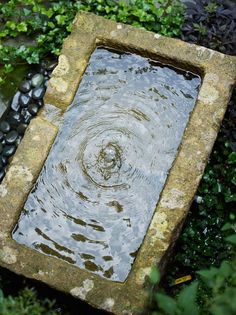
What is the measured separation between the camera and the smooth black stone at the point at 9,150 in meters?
4.59

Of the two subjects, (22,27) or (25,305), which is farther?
(22,27)

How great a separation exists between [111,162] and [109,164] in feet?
0.06

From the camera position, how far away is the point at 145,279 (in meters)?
3.73

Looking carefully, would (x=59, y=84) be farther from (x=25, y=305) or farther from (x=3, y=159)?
(x=25, y=305)

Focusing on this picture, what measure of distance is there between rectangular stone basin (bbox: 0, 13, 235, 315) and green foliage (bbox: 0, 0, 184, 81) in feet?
1.74

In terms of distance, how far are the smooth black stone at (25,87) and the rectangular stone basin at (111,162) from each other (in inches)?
19.2

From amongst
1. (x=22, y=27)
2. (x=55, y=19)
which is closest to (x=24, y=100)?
(x=22, y=27)

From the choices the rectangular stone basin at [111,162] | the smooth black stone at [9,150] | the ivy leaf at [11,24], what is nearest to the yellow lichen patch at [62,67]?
the rectangular stone basin at [111,162]

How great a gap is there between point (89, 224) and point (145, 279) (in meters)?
0.58

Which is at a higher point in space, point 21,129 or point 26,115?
point 26,115

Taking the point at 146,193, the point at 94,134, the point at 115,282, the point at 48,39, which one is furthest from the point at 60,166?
the point at 48,39

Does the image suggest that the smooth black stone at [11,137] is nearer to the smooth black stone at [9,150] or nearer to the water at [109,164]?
the smooth black stone at [9,150]

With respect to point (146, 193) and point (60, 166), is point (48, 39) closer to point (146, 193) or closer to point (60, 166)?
point (60, 166)

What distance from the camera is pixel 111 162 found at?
4301 mm
